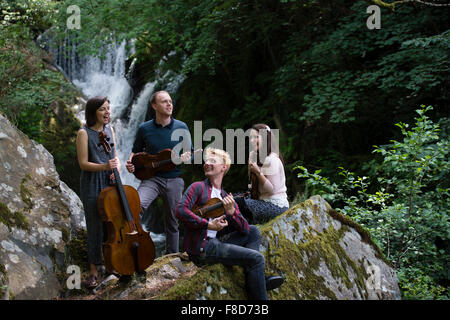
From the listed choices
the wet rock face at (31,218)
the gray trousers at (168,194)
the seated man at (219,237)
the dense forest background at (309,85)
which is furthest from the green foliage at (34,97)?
the seated man at (219,237)

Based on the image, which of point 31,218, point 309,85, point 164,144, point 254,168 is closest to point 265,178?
point 254,168

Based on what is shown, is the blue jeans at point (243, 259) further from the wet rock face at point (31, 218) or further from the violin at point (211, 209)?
the wet rock face at point (31, 218)

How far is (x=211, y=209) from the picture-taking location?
2760 millimetres

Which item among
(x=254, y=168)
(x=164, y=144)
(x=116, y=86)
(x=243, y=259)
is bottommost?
(x=243, y=259)

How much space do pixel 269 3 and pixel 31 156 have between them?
609cm

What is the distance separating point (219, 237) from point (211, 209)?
32 cm

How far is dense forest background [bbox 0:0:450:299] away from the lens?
16.6 ft

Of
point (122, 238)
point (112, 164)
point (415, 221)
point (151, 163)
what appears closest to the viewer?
point (122, 238)

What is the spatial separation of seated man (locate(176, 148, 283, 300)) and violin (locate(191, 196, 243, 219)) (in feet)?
0.10

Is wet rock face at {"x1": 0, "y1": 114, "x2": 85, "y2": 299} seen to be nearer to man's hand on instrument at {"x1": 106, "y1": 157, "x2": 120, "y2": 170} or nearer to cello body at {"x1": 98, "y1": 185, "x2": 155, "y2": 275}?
cello body at {"x1": 98, "y1": 185, "x2": 155, "y2": 275}

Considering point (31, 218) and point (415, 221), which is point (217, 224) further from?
point (415, 221)

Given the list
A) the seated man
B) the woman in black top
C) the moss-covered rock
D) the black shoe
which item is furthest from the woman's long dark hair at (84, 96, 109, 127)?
the black shoe

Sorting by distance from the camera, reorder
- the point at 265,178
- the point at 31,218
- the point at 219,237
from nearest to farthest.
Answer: the point at 219,237, the point at 265,178, the point at 31,218
